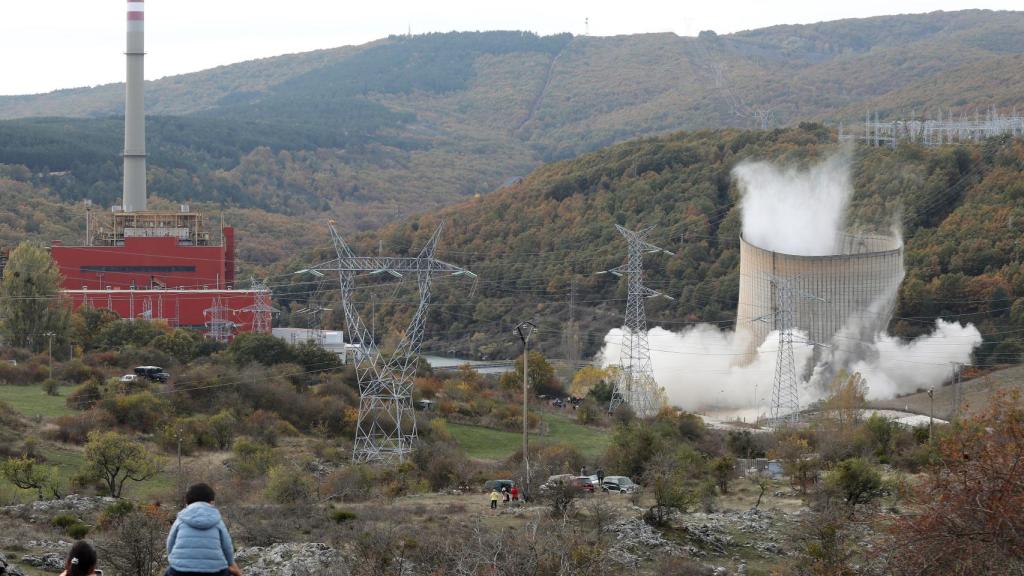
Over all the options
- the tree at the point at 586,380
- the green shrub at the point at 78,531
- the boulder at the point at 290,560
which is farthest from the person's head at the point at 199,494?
the tree at the point at 586,380

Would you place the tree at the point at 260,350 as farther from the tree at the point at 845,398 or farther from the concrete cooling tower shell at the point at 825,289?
the tree at the point at 845,398

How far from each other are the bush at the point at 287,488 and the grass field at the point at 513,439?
13.1m

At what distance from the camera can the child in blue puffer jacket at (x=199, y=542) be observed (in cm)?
1238

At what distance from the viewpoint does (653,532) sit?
98.3ft

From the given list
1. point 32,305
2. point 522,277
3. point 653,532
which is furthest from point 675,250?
point 653,532

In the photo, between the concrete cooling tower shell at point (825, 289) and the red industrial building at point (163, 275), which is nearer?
the concrete cooling tower shell at point (825, 289)

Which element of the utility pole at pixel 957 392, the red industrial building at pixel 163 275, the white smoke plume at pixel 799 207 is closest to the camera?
the utility pole at pixel 957 392

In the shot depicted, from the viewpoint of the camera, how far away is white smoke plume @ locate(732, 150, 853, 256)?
3285 inches

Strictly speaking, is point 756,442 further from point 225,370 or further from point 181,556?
point 181,556

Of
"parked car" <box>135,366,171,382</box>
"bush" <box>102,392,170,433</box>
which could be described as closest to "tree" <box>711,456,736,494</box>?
"bush" <box>102,392,170,433</box>

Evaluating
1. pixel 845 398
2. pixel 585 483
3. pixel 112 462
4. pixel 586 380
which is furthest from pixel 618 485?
pixel 586 380

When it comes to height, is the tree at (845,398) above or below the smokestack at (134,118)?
below

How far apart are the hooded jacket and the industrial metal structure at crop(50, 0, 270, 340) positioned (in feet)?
Answer: 185

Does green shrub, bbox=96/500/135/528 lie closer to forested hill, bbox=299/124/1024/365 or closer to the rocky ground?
the rocky ground
